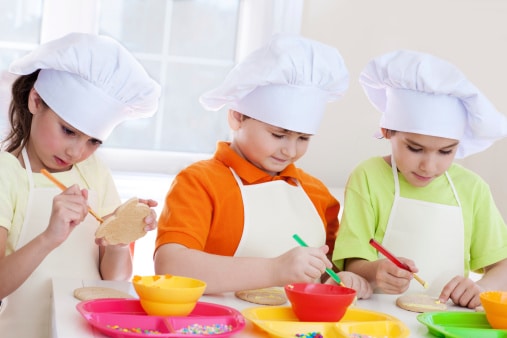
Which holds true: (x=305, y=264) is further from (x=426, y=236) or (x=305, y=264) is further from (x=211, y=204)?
(x=426, y=236)

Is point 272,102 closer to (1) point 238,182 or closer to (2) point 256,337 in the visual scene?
(1) point 238,182

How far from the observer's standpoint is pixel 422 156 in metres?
1.66

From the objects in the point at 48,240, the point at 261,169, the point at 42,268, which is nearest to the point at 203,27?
the point at 261,169

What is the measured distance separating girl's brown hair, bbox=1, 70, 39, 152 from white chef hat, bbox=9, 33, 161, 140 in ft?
0.20

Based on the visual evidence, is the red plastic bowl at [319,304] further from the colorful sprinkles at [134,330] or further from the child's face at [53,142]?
the child's face at [53,142]

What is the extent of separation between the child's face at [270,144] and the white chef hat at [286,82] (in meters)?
0.02

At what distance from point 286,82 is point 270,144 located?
13cm

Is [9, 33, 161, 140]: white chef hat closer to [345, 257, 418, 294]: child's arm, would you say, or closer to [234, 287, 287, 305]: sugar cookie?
[234, 287, 287, 305]: sugar cookie

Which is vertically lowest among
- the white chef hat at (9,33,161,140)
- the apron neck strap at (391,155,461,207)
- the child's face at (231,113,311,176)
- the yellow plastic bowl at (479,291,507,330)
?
the yellow plastic bowl at (479,291,507,330)

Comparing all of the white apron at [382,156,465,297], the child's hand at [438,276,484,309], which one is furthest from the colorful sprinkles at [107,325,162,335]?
the white apron at [382,156,465,297]

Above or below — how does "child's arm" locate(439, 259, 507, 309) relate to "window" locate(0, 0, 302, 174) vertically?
below

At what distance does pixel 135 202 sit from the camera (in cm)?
135

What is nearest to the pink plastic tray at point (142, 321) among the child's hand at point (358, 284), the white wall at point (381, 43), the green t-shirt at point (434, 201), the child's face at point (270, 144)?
the child's hand at point (358, 284)

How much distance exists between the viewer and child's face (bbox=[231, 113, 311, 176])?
5.19 ft
